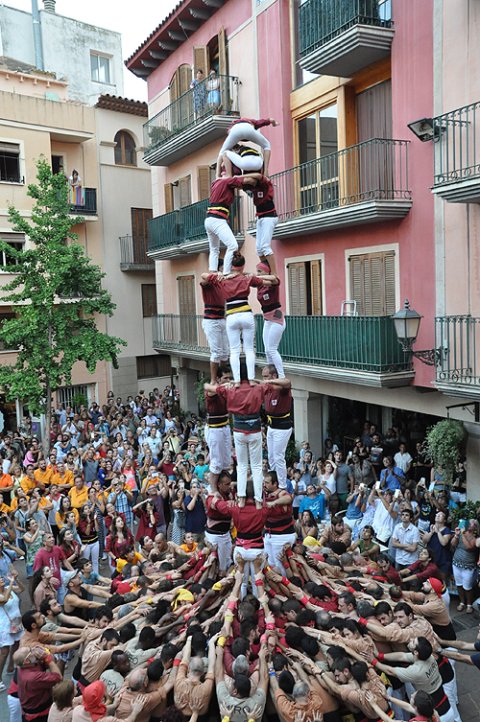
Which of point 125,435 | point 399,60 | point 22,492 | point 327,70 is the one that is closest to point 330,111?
point 327,70

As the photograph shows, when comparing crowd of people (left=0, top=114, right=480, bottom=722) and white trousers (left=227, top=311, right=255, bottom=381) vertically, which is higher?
white trousers (left=227, top=311, right=255, bottom=381)

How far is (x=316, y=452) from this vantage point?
58.7 feet

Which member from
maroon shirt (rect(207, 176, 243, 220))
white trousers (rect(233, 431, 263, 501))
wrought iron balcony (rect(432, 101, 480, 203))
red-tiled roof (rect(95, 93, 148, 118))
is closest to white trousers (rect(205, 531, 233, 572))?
white trousers (rect(233, 431, 263, 501))

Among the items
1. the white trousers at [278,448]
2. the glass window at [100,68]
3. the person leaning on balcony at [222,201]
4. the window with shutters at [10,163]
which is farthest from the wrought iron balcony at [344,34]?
the glass window at [100,68]

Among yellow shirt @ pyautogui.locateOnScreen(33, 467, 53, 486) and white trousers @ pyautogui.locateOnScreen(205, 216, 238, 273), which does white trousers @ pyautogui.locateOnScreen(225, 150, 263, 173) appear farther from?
yellow shirt @ pyautogui.locateOnScreen(33, 467, 53, 486)

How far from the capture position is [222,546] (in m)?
9.22

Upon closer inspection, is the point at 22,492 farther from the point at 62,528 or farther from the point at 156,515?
the point at 156,515

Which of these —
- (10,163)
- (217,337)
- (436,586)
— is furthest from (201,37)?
(436,586)

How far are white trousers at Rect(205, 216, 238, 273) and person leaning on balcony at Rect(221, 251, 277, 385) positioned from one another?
0.40 ft

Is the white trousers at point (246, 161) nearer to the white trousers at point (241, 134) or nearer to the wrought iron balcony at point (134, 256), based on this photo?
the white trousers at point (241, 134)

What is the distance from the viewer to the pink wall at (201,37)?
19078 mm

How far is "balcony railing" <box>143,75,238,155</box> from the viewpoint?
19.3 m

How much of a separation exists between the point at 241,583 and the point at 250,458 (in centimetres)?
156

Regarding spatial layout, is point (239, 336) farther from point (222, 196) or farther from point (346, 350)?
point (346, 350)
